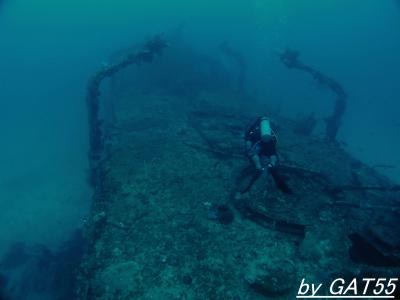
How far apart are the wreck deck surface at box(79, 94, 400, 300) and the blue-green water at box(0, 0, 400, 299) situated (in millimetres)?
5661

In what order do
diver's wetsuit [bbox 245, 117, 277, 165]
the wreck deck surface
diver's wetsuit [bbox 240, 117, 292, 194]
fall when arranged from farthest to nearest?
1. diver's wetsuit [bbox 245, 117, 277, 165]
2. diver's wetsuit [bbox 240, 117, 292, 194]
3. the wreck deck surface

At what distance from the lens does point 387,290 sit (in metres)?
5.15

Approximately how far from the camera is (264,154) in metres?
7.39

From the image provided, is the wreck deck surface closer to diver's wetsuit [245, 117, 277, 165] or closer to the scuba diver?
the scuba diver

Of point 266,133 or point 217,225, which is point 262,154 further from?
point 217,225

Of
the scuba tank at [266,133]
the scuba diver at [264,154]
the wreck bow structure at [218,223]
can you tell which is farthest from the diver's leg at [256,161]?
the wreck bow structure at [218,223]

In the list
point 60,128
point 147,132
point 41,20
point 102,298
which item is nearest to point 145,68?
point 60,128

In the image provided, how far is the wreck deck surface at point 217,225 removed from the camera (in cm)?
531

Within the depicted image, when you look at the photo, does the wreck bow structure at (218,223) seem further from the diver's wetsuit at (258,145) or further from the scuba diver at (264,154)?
the diver's wetsuit at (258,145)

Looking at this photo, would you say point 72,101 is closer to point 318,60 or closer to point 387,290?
point 387,290

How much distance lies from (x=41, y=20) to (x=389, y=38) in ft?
354

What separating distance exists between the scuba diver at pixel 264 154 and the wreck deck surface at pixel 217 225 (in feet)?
1.76

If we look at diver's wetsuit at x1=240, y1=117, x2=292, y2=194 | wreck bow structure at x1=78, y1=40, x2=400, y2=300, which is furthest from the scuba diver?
wreck bow structure at x1=78, y1=40, x2=400, y2=300

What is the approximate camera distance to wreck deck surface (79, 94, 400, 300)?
17.4 feet
